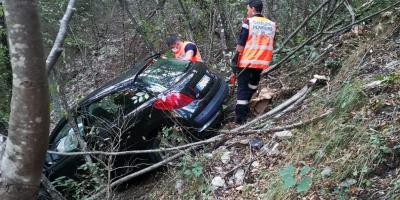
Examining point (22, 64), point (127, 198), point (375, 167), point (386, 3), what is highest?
point (22, 64)

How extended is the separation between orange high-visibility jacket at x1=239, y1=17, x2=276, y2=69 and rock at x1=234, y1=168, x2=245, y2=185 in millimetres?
1952

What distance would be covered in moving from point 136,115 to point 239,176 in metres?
1.81

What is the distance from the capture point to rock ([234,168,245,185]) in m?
4.97

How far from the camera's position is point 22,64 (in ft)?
6.76

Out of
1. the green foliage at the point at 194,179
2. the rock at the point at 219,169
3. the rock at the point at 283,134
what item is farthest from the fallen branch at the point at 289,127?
the green foliage at the point at 194,179

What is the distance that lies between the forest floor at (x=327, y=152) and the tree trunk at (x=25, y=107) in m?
2.17

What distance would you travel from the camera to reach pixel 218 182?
504 centimetres

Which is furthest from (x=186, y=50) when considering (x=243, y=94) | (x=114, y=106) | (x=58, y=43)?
(x=58, y=43)

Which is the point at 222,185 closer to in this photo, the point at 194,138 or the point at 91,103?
the point at 194,138

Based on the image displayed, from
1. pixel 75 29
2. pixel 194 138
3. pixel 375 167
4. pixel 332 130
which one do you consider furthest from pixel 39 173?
pixel 75 29

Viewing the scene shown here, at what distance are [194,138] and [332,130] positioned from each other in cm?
219

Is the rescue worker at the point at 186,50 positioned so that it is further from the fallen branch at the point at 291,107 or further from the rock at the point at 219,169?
the rock at the point at 219,169

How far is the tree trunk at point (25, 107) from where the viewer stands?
2.02 meters

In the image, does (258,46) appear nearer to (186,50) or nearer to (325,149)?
(186,50)
